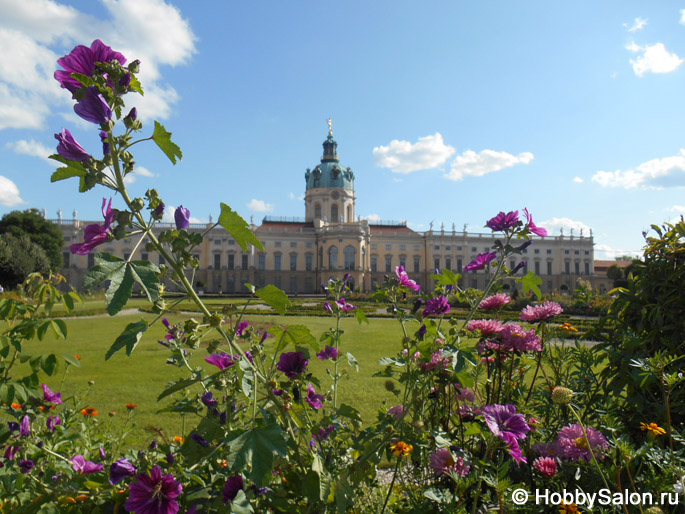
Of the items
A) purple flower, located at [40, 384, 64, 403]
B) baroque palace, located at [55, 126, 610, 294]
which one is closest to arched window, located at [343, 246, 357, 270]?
baroque palace, located at [55, 126, 610, 294]

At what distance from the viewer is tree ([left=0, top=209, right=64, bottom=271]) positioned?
36594mm

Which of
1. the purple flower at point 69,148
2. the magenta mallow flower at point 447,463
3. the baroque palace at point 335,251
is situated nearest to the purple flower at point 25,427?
the purple flower at point 69,148

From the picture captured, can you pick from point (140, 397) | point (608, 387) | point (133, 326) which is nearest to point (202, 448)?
point (133, 326)

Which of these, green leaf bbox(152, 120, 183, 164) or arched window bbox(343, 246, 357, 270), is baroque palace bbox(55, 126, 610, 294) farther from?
green leaf bbox(152, 120, 183, 164)

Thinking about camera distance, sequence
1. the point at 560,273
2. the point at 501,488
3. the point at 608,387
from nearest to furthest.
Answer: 1. the point at 501,488
2. the point at 608,387
3. the point at 560,273

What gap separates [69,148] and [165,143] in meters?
0.21

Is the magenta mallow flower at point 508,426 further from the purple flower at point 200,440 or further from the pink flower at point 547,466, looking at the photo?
the purple flower at point 200,440

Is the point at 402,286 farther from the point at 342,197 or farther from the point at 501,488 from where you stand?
the point at 342,197

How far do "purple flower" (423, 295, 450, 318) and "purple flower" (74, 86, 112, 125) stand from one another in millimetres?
1320

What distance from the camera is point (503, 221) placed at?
168cm

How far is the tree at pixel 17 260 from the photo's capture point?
27939mm

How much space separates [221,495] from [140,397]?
203 inches

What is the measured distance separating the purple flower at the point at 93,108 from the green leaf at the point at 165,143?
111 millimetres

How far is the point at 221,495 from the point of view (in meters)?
1.25
